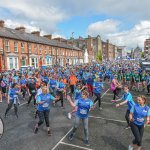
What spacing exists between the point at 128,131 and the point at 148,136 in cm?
78

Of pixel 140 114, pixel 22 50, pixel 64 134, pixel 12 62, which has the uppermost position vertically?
pixel 22 50

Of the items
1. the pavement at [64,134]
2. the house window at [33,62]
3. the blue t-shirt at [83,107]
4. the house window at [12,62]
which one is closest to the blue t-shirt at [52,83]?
the pavement at [64,134]

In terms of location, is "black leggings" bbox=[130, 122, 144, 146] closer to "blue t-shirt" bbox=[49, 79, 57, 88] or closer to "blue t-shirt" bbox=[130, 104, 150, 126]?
"blue t-shirt" bbox=[130, 104, 150, 126]

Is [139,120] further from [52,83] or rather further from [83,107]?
[52,83]

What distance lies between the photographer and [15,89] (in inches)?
360

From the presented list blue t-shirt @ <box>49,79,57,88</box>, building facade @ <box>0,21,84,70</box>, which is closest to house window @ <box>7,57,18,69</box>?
building facade @ <box>0,21,84,70</box>

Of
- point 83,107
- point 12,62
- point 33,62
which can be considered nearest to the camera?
point 83,107

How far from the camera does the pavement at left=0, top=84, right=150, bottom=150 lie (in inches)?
242

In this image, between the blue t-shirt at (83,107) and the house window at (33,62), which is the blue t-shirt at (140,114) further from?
the house window at (33,62)

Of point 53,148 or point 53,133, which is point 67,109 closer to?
point 53,133

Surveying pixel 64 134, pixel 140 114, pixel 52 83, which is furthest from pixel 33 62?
pixel 140 114

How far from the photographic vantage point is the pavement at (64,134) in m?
6.14

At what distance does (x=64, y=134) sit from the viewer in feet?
23.3

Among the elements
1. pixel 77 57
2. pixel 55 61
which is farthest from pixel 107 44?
pixel 55 61
